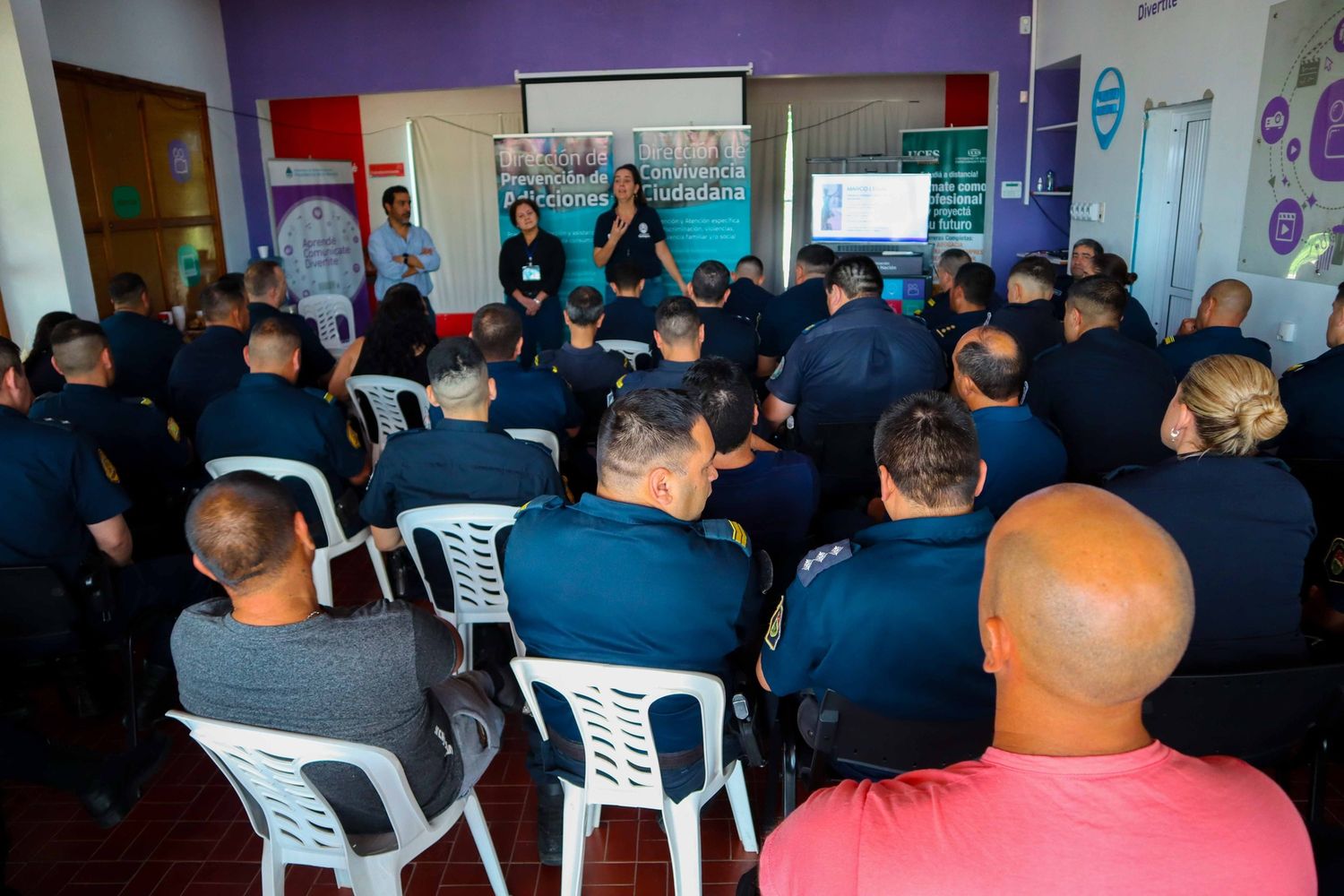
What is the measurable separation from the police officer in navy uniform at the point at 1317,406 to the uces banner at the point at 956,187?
5406 millimetres

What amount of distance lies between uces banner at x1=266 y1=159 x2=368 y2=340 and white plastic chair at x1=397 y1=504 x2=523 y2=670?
5.28 m

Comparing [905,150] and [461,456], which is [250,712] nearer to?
[461,456]

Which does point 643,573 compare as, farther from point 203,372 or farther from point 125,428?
point 203,372

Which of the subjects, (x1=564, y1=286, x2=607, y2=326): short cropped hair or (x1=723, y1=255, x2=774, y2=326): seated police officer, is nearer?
(x1=564, y1=286, x2=607, y2=326): short cropped hair

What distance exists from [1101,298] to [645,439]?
231 centimetres

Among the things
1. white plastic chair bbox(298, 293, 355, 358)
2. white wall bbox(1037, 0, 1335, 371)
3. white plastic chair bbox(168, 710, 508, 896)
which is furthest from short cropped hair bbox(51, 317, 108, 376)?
white wall bbox(1037, 0, 1335, 371)

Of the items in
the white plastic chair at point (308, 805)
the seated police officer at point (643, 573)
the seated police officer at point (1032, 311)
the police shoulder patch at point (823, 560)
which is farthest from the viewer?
the seated police officer at point (1032, 311)

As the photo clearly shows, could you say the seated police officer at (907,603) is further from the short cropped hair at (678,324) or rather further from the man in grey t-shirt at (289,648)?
the short cropped hair at (678,324)

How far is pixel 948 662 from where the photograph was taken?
1652 millimetres

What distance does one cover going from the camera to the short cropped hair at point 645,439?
1.91 meters

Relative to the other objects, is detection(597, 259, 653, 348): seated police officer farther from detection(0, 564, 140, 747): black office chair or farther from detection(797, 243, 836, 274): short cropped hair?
detection(0, 564, 140, 747): black office chair

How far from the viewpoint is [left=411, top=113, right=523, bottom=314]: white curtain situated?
9773 millimetres

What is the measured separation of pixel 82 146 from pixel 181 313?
1257 mm

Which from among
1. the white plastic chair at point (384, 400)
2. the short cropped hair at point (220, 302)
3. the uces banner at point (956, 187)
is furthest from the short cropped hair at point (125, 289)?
the uces banner at point (956, 187)
